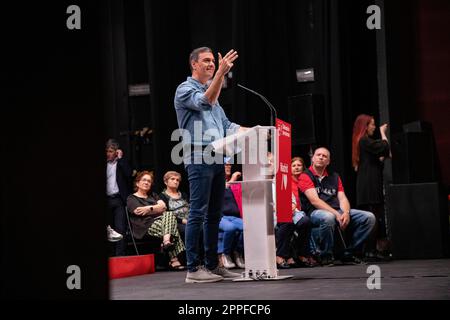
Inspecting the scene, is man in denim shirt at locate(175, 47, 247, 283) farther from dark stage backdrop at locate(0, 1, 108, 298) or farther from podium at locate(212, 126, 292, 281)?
dark stage backdrop at locate(0, 1, 108, 298)

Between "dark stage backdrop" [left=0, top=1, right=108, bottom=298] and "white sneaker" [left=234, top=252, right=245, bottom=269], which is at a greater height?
"dark stage backdrop" [left=0, top=1, right=108, bottom=298]

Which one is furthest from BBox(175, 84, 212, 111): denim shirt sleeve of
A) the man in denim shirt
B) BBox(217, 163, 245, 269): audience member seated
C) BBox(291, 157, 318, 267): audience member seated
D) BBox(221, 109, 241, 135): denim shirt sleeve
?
BBox(217, 163, 245, 269): audience member seated

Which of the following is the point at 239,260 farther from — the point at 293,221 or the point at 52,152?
the point at 52,152

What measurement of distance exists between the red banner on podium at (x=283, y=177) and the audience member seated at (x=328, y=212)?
1.81m

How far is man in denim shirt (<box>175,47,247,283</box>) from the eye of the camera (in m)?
4.06

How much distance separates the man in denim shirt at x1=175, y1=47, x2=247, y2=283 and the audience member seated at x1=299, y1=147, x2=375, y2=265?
1792mm

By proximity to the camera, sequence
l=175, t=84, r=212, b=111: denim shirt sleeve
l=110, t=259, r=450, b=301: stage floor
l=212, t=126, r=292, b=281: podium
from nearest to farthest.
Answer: l=110, t=259, r=450, b=301: stage floor, l=175, t=84, r=212, b=111: denim shirt sleeve, l=212, t=126, r=292, b=281: podium

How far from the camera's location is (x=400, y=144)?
716 cm

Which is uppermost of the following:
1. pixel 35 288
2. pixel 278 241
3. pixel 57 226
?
pixel 57 226

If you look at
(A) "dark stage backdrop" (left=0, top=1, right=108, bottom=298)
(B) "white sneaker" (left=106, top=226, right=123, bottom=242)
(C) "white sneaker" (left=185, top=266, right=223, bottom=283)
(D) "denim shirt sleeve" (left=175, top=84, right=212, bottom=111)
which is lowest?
(C) "white sneaker" (left=185, top=266, right=223, bottom=283)

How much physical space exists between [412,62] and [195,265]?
16.7ft
